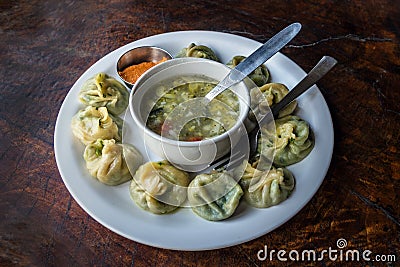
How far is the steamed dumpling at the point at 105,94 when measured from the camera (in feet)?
7.54

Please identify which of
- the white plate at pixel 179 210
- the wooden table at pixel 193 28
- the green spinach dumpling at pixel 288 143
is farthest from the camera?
the green spinach dumpling at pixel 288 143

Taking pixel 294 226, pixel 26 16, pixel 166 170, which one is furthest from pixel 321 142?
pixel 26 16

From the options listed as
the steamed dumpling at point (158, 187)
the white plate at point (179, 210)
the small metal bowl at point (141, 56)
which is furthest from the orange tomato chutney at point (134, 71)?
the steamed dumpling at point (158, 187)

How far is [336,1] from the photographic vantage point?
3031mm

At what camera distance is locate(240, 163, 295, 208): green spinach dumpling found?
196 centimetres

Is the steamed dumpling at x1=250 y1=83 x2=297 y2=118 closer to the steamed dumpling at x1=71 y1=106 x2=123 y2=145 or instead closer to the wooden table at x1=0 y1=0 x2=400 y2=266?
the wooden table at x1=0 y1=0 x2=400 y2=266

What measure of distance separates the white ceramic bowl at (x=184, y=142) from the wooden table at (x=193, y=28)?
394mm

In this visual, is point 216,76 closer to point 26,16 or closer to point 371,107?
point 371,107

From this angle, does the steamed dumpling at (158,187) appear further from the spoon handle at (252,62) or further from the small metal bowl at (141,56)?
the small metal bowl at (141,56)

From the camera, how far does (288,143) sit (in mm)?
2111

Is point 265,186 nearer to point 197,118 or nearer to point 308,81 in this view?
point 197,118

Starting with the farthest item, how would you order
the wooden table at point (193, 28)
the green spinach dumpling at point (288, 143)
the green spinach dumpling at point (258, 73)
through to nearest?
the green spinach dumpling at point (258, 73)
the green spinach dumpling at point (288, 143)
the wooden table at point (193, 28)

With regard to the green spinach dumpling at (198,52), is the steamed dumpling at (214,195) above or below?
below

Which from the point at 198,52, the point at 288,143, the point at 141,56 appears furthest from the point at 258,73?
the point at 141,56
